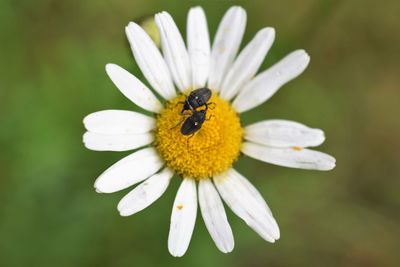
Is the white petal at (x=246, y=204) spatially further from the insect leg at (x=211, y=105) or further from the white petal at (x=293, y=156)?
the insect leg at (x=211, y=105)

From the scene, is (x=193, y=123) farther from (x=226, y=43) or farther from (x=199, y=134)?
(x=226, y=43)

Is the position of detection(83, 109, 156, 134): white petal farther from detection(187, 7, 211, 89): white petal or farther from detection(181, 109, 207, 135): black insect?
detection(187, 7, 211, 89): white petal

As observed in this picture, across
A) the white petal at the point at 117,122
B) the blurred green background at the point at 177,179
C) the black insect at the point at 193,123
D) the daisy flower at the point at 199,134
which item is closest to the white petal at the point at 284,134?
the daisy flower at the point at 199,134

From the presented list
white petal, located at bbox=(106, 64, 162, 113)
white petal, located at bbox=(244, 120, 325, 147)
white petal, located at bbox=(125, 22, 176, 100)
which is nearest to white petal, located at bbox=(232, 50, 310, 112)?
white petal, located at bbox=(244, 120, 325, 147)

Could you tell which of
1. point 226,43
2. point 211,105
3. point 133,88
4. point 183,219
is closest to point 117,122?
point 133,88

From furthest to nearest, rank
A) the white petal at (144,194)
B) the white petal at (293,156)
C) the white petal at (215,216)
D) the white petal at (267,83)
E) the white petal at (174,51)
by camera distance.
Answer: the white petal at (267,83) < the white petal at (174,51) < the white petal at (293,156) < the white petal at (215,216) < the white petal at (144,194)
